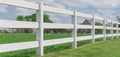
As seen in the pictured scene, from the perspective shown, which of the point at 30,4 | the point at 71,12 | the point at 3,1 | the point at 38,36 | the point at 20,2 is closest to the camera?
the point at 3,1

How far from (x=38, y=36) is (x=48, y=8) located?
944 millimetres

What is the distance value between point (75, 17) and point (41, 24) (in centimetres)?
309

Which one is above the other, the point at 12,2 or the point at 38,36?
the point at 12,2

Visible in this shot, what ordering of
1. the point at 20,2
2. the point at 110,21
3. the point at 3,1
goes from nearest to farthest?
1. the point at 3,1
2. the point at 20,2
3. the point at 110,21

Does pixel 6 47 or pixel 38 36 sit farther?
pixel 38 36

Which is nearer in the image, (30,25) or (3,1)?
(3,1)

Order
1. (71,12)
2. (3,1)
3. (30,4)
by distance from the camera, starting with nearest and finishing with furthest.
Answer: (3,1), (30,4), (71,12)

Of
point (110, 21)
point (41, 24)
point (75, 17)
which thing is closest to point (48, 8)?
point (41, 24)

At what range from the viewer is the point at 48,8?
8.04m

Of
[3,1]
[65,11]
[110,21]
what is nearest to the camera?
[3,1]

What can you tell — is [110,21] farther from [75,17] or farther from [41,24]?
[41,24]

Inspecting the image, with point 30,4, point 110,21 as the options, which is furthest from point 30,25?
point 110,21

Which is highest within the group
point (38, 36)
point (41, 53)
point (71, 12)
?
point (71, 12)

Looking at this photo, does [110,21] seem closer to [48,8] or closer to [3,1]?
[48,8]
